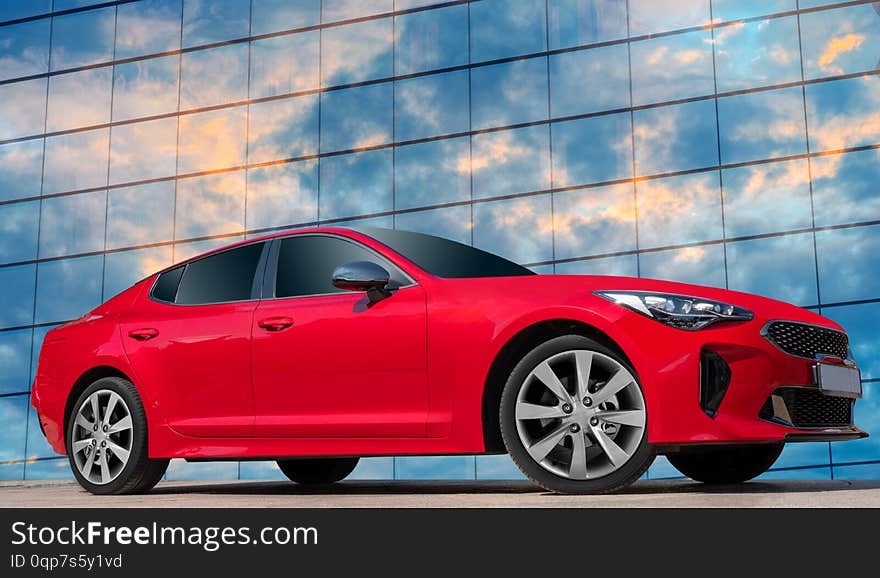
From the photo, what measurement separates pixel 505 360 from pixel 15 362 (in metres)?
27.7

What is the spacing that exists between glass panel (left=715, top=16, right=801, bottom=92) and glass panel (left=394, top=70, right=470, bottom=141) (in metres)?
6.32

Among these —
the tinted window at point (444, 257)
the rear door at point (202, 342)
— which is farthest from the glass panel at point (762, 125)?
the rear door at point (202, 342)

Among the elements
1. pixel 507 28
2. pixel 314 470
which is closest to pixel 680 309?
pixel 314 470

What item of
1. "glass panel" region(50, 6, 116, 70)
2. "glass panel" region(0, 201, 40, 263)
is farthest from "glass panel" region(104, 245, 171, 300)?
"glass panel" region(50, 6, 116, 70)

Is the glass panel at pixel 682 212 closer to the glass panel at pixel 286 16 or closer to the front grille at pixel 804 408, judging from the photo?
the glass panel at pixel 286 16

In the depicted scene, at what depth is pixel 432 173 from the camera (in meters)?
26.6

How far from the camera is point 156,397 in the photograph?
6.91m

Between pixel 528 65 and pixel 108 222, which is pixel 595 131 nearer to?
pixel 528 65

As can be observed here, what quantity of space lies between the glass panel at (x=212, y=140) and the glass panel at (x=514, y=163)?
6765mm

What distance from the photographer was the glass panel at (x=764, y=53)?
24.4 meters

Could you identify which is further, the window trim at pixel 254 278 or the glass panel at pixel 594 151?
the glass panel at pixel 594 151

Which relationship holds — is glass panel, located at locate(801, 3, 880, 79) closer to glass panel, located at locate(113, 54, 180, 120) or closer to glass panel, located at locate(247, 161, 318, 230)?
glass panel, located at locate(247, 161, 318, 230)

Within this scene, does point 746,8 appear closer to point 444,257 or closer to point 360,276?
point 444,257

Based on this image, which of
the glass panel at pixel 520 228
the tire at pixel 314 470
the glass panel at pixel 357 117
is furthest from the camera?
the glass panel at pixel 357 117
